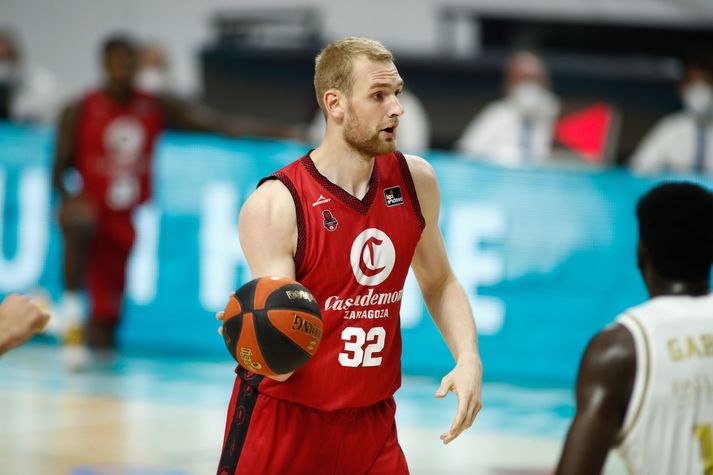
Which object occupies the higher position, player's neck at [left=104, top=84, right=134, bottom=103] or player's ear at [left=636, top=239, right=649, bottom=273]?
player's neck at [left=104, top=84, right=134, bottom=103]

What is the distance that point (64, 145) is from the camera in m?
9.98

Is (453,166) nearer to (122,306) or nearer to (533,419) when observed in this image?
(533,419)

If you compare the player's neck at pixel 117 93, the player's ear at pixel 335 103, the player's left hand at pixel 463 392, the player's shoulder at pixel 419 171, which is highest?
the player's neck at pixel 117 93

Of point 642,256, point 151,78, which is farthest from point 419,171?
point 151,78

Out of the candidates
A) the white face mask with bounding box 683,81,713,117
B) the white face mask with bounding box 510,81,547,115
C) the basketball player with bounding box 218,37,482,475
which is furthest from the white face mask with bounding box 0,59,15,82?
the basketball player with bounding box 218,37,482,475

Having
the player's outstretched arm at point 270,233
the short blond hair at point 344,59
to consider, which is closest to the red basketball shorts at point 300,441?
the player's outstretched arm at point 270,233

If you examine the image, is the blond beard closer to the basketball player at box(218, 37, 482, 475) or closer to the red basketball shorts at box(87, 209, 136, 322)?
the basketball player at box(218, 37, 482, 475)

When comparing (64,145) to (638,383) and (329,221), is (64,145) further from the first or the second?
(638,383)

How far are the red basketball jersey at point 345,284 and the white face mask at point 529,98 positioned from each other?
7.24 metres

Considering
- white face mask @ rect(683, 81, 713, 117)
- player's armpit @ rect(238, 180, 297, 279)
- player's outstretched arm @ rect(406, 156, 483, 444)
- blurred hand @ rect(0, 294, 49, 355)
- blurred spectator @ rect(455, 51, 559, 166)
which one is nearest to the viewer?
blurred hand @ rect(0, 294, 49, 355)

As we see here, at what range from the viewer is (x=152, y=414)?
317 inches

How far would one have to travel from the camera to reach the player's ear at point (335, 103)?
414cm

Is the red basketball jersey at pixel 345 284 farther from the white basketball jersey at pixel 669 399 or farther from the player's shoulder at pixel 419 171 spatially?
the white basketball jersey at pixel 669 399

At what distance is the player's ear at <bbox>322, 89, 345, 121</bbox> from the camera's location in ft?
13.6
